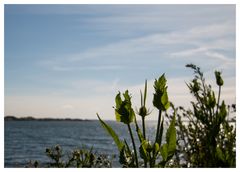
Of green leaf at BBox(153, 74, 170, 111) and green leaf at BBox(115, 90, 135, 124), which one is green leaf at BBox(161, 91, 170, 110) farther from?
green leaf at BBox(115, 90, 135, 124)

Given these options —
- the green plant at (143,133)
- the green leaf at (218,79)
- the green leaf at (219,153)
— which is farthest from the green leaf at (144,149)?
the green leaf at (218,79)

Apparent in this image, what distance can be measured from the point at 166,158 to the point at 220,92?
0.56 m

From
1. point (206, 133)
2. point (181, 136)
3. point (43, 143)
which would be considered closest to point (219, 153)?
point (206, 133)

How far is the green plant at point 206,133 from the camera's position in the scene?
1.86m

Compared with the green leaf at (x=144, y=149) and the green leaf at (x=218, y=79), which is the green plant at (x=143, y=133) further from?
the green leaf at (x=218, y=79)

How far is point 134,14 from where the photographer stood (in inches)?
105

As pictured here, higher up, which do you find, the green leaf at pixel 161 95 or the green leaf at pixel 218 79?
the green leaf at pixel 218 79

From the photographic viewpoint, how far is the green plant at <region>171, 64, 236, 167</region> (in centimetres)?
186

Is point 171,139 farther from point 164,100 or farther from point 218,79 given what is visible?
point 218,79

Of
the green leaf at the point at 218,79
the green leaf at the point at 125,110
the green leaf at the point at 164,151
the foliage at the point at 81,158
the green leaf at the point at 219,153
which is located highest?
the green leaf at the point at 218,79

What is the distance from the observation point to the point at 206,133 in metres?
1.95
